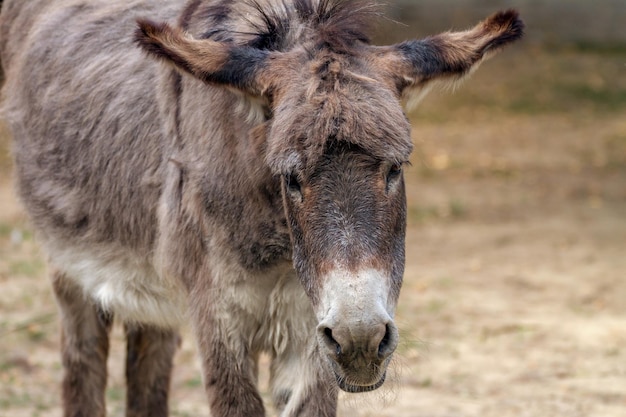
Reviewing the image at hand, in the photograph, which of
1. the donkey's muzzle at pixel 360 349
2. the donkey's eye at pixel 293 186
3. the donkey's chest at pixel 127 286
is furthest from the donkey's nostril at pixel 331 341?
the donkey's chest at pixel 127 286

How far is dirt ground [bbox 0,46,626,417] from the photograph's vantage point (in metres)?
5.74

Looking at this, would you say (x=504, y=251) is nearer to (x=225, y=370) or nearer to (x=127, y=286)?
(x=127, y=286)

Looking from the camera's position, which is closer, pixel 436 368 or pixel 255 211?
pixel 255 211

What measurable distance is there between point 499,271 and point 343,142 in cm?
→ 513

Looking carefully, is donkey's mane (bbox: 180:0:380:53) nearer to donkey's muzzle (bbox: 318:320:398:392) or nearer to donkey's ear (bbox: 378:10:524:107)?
→ donkey's ear (bbox: 378:10:524:107)

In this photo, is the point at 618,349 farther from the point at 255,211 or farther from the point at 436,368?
the point at 255,211

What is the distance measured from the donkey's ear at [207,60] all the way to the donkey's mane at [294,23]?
235 millimetres

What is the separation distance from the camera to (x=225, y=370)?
374 cm

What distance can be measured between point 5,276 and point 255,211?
186 inches

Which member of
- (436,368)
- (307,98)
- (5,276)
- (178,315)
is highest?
(307,98)

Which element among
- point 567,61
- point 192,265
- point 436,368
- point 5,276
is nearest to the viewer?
point 192,265

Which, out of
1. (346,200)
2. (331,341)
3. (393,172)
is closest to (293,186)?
(346,200)

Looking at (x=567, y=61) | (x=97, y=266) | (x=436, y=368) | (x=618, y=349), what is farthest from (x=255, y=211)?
(x=567, y=61)

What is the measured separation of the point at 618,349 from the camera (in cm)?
634
